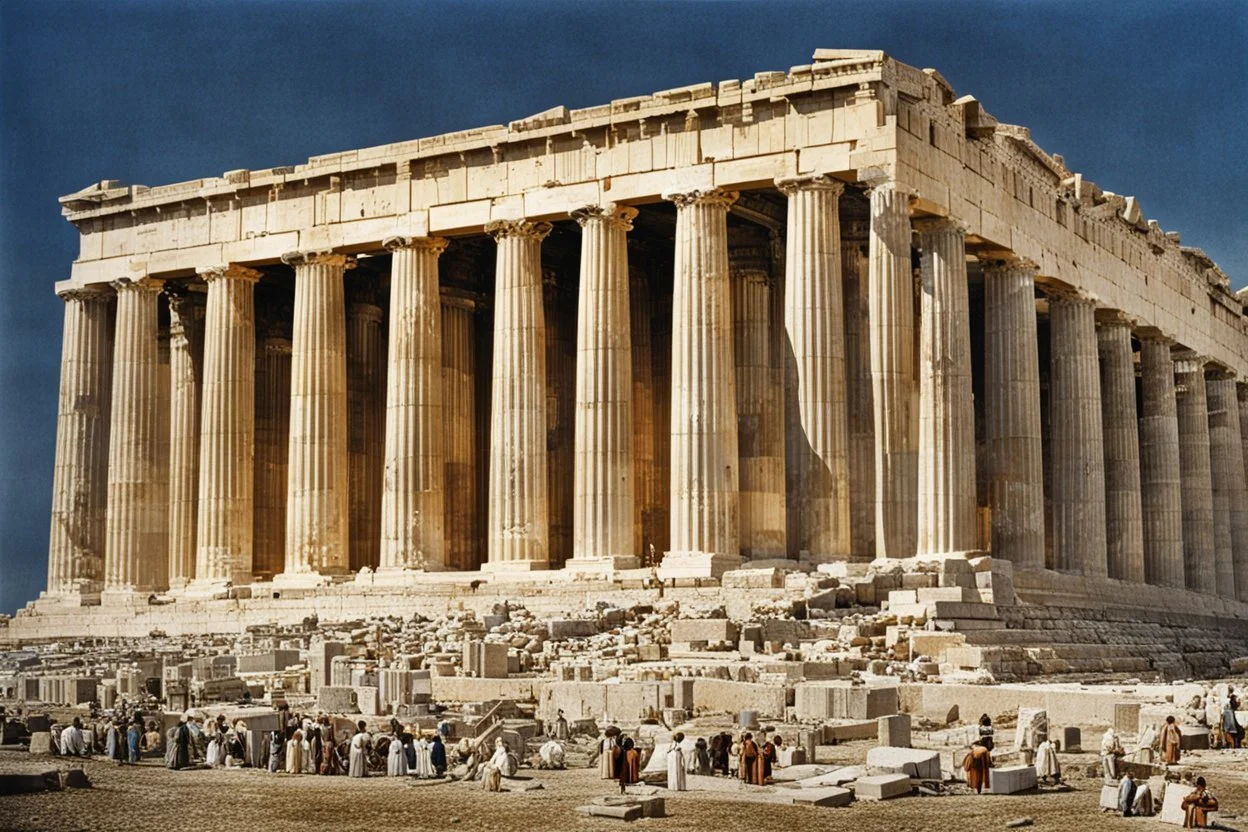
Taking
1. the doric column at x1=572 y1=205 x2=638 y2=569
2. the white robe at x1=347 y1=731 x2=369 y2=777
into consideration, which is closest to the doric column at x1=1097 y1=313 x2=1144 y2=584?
the doric column at x1=572 y1=205 x2=638 y2=569

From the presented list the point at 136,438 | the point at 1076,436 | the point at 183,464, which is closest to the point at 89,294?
the point at 136,438

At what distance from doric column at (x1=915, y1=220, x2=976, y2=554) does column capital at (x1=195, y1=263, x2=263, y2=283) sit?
71.5 feet

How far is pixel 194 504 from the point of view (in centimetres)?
6066

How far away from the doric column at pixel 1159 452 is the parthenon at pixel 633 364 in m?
0.13

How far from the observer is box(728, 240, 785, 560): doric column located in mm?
51938

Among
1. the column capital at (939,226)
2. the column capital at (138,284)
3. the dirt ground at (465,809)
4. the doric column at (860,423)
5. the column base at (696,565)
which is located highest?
the column capital at (138,284)

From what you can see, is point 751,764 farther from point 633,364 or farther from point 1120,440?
point 1120,440

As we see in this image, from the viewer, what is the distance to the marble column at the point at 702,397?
159 feet

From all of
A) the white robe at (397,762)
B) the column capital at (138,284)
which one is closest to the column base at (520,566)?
the column capital at (138,284)

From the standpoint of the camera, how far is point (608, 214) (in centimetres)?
5131

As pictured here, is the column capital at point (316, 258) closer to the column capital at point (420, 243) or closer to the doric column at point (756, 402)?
the column capital at point (420, 243)

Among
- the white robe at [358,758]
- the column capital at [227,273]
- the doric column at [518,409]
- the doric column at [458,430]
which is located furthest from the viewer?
the column capital at [227,273]

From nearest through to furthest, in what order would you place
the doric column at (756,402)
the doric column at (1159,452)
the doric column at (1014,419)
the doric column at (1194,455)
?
the doric column at (756,402), the doric column at (1014,419), the doric column at (1159,452), the doric column at (1194,455)

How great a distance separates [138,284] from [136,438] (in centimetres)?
511
